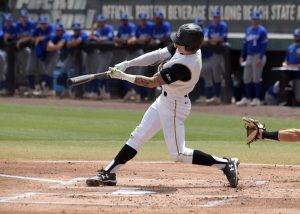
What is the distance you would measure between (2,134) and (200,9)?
30.6ft

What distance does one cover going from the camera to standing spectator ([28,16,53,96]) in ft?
72.2

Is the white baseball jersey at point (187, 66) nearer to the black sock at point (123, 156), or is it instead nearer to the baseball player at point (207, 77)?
the black sock at point (123, 156)

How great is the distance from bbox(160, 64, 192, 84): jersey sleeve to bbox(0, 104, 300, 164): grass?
305 centimetres

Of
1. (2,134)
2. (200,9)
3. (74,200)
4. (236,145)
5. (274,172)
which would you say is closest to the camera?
(74,200)

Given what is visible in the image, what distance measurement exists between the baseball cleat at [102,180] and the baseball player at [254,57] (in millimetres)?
10774

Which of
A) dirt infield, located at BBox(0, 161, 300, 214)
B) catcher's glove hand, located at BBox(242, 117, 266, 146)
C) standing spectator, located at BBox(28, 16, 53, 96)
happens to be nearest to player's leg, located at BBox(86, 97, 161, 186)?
dirt infield, located at BBox(0, 161, 300, 214)

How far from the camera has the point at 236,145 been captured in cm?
1280

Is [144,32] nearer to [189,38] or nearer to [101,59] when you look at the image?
[101,59]

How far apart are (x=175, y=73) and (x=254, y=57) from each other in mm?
11261

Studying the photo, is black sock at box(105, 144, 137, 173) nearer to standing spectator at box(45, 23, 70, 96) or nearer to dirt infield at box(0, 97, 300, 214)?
dirt infield at box(0, 97, 300, 214)

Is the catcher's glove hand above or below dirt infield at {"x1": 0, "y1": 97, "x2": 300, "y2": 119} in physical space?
above

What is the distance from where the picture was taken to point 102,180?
865 centimetres

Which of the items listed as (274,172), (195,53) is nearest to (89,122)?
(274,172)

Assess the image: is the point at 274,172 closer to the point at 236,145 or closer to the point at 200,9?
the point at 236,145
